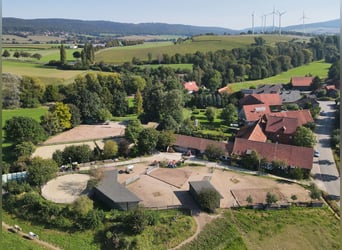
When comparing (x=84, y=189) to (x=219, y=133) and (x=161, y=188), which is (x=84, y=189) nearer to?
(x=161, y=188)

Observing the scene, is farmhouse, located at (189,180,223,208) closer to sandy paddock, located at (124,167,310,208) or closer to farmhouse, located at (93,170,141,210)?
sandy paddock, located at (124,167,310,208)

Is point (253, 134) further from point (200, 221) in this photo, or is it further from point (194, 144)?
point (200, 221)

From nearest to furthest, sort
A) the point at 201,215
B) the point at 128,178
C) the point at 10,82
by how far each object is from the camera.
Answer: the point at 201,215, the point at 128,178, the point at 10,82

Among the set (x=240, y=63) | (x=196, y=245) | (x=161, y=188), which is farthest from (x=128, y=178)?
(x=240, y=63)

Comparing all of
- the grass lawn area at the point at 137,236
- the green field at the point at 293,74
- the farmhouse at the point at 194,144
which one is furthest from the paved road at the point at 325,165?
the green field at the point at 293,74

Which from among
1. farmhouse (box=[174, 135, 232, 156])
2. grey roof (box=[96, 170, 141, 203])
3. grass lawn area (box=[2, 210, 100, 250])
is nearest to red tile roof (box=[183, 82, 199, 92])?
farmhouse (box=[174, 135, 232, 156])

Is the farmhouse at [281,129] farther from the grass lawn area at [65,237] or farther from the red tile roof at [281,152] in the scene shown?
the grass lawn area at [65,237]
